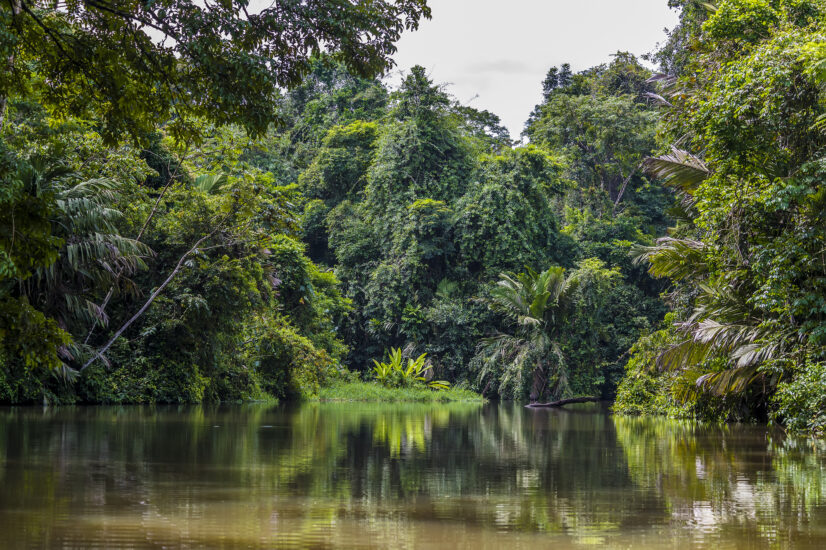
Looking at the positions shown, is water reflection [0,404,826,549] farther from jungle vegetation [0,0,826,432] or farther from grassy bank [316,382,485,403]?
grassy bank [316,382,485,403]

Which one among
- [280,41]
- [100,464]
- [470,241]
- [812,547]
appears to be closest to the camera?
[812,547]

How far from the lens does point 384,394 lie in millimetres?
26609

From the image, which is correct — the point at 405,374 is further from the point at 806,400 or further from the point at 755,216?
the point at 806,400

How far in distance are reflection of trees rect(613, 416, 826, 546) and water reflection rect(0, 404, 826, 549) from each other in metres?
0.02

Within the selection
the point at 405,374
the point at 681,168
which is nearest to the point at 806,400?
the point at 681,168

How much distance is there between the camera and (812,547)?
3.59 metres

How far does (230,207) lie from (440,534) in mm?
15449

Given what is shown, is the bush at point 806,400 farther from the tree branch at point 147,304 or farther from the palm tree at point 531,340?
the palm tree at point 531,340

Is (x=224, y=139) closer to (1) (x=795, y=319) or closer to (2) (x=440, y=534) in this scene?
(1) (x=795, y=319)

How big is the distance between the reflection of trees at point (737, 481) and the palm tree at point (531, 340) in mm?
16936

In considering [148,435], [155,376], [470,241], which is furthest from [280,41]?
[470,241]

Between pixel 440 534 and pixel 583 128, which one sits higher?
pixel 583 128

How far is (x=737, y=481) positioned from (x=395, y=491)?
249 cm

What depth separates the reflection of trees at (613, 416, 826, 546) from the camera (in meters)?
4.18
